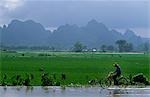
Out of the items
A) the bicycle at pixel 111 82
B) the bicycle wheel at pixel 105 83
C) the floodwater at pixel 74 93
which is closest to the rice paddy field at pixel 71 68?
the bicycle wheel at pixel 105 83

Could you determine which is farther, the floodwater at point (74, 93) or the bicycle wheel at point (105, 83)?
the bicycle wheel at point (105, 83)

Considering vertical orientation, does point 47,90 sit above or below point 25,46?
below

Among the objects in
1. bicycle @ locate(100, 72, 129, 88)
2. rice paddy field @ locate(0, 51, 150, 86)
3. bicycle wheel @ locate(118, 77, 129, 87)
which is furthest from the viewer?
rice paddy field @ locate(0, 51, 150, 86)

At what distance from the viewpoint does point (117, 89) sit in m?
15.9

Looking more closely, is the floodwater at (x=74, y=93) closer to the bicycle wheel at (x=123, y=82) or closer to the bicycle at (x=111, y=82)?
the bicycle at (x=111, y=82)

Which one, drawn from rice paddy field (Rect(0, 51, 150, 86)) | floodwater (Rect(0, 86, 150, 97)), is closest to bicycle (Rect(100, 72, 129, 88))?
floodwater (Rect(0, 86, 150, 97))

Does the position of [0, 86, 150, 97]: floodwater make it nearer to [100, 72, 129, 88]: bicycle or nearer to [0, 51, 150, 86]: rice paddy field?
[100, 72, 129, 88]: bicycle

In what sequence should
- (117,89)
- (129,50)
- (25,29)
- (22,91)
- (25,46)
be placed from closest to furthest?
(22,91) → (117,89) → (129,50) → (25,46) → (25,29)

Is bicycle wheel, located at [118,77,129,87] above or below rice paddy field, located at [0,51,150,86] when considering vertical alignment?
below

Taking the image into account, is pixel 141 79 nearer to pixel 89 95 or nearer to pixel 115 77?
pixel 115 77

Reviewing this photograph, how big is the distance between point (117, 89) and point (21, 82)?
4.05 meters

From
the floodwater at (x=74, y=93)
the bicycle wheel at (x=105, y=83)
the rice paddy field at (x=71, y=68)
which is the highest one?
the rice paddy field at (x=71, y=68)

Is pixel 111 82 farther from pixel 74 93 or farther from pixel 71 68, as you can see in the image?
pixel 71 68

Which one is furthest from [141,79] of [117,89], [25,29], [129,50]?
[25,29]
